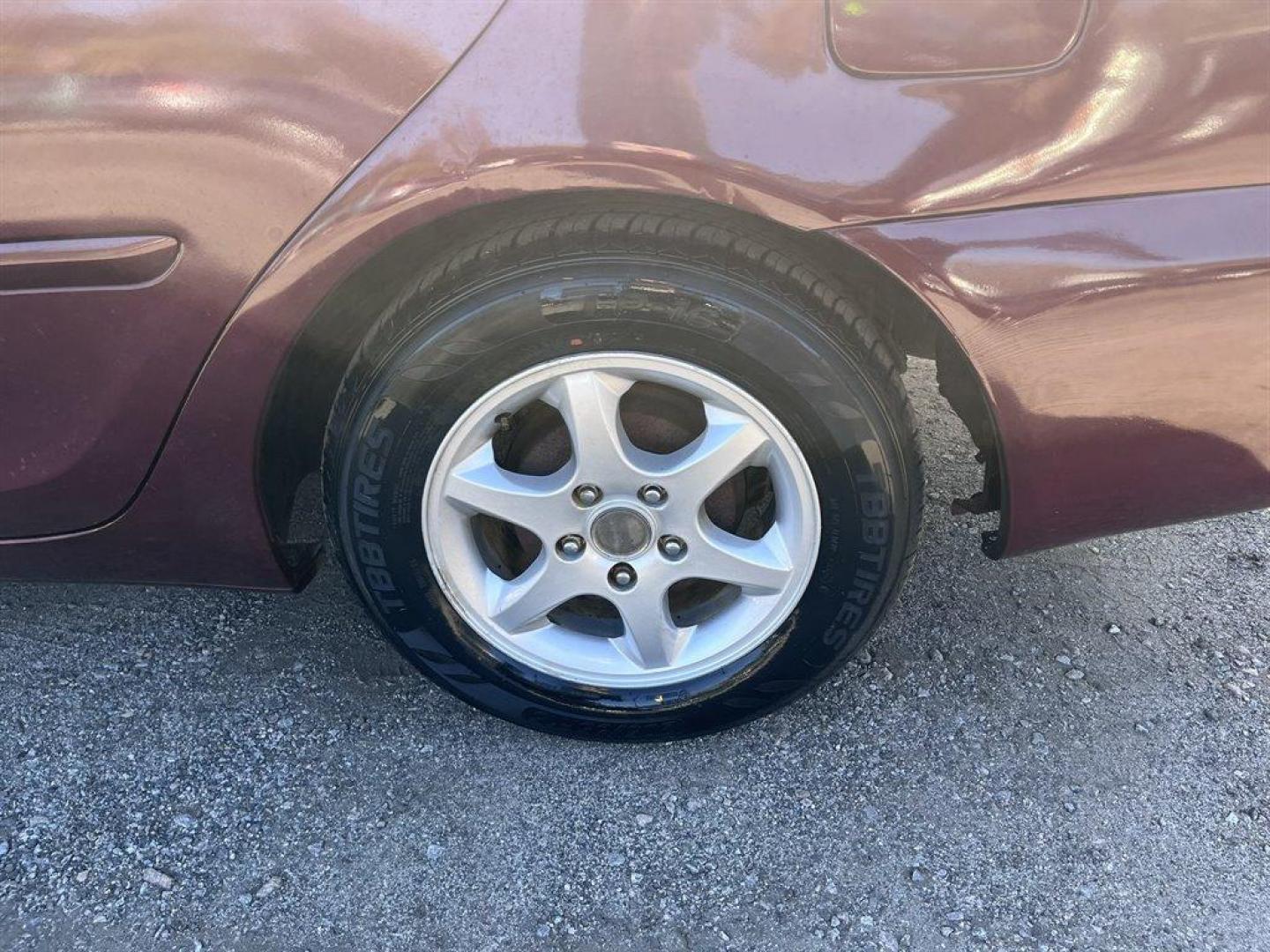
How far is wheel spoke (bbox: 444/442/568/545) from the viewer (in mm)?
1759

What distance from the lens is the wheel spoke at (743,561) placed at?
70.7 inches

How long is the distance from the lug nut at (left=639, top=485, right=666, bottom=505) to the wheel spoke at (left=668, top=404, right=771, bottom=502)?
0.04m

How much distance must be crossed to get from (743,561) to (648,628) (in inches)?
8.4

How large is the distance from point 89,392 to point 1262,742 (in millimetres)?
2159

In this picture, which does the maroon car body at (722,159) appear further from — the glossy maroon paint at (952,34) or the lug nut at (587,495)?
the lug nut at (587,495)

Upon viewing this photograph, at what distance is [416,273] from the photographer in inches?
67.4

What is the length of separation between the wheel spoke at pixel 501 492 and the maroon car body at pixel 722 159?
36 centimetres

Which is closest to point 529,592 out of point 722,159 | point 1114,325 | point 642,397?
point 642,397

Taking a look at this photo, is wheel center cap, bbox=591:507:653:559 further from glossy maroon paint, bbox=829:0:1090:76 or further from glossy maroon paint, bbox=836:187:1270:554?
glossy maroon paint, bbox=829:0:1090:76

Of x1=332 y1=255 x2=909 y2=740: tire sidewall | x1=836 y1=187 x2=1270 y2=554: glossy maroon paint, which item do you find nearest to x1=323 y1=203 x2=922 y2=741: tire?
x1=332 y1=255 x2=909 y2=740: tire sidewall

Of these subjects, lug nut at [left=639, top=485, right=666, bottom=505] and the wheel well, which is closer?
the wheel well

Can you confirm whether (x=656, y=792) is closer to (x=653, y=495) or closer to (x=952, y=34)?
(x=653, y=495)

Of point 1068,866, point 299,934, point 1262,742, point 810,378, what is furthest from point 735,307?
point 1262,742

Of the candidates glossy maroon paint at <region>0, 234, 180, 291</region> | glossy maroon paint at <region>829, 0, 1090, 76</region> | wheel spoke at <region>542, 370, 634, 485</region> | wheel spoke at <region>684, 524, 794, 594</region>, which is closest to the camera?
glossy maroon paint at <region>829, 0, 1090, 76</region>
